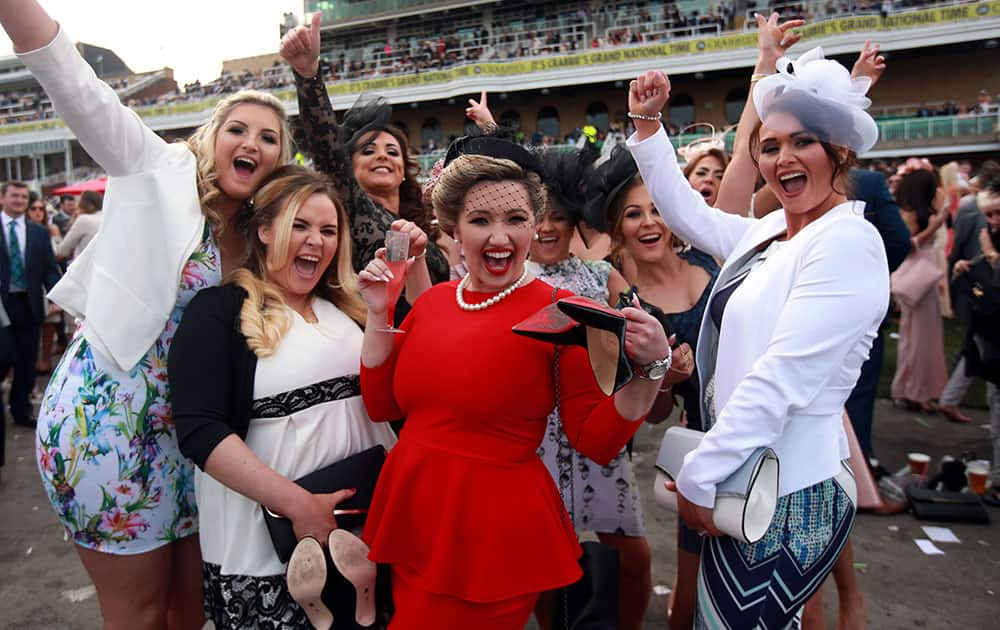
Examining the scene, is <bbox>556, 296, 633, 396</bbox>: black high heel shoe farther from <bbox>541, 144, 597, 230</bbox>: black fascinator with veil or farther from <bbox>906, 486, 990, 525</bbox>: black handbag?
<bbox>906, 486, 990, 525</bbox>: black handbag

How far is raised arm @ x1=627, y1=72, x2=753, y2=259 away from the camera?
220 cm

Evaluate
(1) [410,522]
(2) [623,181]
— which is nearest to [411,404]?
(1) [410,522]

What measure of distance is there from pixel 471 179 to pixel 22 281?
5889 mm

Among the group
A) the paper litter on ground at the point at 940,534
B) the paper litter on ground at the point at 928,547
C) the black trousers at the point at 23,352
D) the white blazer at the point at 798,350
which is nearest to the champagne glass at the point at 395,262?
the white blazer at the point at 798,350

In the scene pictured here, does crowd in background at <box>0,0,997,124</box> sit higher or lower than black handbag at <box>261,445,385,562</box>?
higher

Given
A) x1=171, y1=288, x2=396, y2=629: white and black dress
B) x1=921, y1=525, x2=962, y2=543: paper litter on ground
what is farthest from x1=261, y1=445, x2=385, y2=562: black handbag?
x1=921, y1=525, x2=962, y2=543: paper litter on ground

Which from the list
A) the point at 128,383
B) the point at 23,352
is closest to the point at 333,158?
the point at 128,383

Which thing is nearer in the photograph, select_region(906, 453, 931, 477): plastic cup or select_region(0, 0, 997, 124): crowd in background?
select_region(906, 453, 931, 477): plastic cup

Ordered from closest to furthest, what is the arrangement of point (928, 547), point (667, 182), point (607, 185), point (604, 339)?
1. point (604, 339)
2. point (667, 182)
3. point (607, 185)
4. point (928, 547)

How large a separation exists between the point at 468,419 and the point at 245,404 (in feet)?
2.18

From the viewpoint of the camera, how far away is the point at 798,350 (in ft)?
5.07

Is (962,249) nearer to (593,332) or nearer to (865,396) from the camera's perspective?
(865,396)

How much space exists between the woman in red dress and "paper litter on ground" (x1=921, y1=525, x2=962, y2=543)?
3274 mm

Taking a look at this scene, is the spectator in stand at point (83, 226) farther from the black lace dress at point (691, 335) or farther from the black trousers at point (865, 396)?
the black trousers at point (865, 396)
